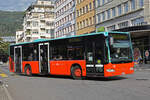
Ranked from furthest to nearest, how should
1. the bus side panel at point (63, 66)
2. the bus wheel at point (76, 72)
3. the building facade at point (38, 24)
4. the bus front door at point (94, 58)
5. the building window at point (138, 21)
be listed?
the building facade at point (38, 24) < the building window at point (138, 21) < the bus wheel at point (76, 72) < the bus side panel at point (63, 66) < the bus front door at point (94, 58)

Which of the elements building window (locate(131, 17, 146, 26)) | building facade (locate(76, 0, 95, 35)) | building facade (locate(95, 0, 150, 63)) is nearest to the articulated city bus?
building facade (locate(95, 0, 150, 63))

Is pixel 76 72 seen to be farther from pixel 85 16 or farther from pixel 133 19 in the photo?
pixel 85 16

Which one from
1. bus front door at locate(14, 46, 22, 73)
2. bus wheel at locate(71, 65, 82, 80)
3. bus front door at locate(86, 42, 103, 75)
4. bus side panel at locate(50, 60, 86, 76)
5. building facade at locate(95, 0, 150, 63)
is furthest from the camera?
building facade at locate(95, 0, 150, 63)

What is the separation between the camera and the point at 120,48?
14.6 metres

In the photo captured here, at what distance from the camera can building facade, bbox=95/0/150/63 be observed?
33.6 m

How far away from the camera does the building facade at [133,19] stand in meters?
33.6

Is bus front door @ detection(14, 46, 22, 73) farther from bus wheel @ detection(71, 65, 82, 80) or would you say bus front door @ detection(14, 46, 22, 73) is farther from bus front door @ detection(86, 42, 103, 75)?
bus front door @ detection(86, 42, 103, 75)

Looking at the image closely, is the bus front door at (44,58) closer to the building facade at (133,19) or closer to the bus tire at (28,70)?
the bus tire at (28,70)

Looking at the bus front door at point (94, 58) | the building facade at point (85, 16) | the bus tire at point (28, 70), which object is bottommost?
the bus tire at point (28, 70)

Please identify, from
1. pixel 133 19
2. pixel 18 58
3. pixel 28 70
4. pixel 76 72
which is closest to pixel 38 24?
pixel 133 19

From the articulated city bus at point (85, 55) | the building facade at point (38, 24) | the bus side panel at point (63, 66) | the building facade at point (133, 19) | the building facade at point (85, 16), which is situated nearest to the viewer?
the articulated city bus at point (85, 55)

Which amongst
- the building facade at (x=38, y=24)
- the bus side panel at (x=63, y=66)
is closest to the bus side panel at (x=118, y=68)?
the bus side panel at (x=63, y=66)

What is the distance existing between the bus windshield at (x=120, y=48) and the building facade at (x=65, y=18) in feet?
147

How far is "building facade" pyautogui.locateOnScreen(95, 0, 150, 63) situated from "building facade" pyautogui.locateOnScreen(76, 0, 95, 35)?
4.28 metres
